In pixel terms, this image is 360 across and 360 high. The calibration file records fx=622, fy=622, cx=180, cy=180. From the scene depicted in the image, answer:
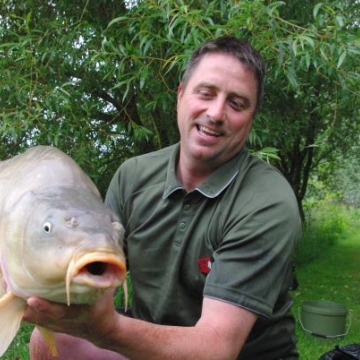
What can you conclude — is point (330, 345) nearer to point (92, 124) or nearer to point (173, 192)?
point (92, 124)

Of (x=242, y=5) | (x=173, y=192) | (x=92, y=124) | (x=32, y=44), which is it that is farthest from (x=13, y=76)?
(x=173, y=192)

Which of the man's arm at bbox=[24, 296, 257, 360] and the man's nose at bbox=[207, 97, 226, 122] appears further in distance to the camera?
the man's nose at bbox=[207, 97, 226, 122]

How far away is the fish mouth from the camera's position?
1.18m

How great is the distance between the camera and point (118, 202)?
2.18 metres

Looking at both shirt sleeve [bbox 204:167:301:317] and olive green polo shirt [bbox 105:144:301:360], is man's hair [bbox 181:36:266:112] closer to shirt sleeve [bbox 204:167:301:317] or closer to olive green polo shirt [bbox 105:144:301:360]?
olive green polo shirt [bbox 105:144:301:360]

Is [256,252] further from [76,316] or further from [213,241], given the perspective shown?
[76,316]

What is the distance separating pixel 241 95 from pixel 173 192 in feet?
1.26

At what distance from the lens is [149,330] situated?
5.19ft

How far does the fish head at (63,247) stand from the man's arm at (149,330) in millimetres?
75

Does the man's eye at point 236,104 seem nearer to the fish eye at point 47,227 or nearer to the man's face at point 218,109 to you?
the man's face at point 218,109

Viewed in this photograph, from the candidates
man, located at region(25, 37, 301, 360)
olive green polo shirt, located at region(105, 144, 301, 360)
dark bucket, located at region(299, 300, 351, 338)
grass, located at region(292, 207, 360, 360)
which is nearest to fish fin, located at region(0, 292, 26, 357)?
man, located at region(25, 37, 301, 360)

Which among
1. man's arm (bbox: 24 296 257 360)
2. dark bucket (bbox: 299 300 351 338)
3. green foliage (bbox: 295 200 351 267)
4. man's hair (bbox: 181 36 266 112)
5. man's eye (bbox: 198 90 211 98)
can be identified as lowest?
green foliage (bbox: 295 200 351 267)

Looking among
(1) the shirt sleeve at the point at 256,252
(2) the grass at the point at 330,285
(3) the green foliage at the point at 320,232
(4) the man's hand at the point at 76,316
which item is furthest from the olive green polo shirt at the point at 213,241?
(3) the green foliage at the point at 320,232

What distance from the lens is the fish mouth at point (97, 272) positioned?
1.18 metres
